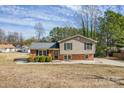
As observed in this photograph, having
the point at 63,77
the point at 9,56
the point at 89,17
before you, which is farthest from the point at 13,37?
the point at 89,17

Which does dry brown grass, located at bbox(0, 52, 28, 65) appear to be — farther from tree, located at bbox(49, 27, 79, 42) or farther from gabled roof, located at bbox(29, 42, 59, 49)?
tree, located at bbox(49, 27, 79, 42)

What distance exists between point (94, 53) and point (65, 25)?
2.90 metres

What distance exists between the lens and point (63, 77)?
903cm

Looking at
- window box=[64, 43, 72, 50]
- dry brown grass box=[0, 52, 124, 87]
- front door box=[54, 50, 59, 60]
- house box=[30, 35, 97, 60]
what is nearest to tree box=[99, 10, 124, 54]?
house box=[30, 35, 97, 60]

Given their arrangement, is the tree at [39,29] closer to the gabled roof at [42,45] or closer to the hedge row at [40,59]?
the gabled roof at [42,45]

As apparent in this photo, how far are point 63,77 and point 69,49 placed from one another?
5.29 metres

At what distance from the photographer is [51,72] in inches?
391

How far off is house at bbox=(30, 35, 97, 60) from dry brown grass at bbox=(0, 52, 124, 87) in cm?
267

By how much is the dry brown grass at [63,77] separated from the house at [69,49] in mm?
2672

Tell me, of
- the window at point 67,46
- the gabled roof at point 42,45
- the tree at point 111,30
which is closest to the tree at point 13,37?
the gabled roof at point 42,45

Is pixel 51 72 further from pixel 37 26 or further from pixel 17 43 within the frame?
pixel 17 43

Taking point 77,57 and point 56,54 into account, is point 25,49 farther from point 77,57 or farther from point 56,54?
point 77,57

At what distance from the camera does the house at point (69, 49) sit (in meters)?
13.2
